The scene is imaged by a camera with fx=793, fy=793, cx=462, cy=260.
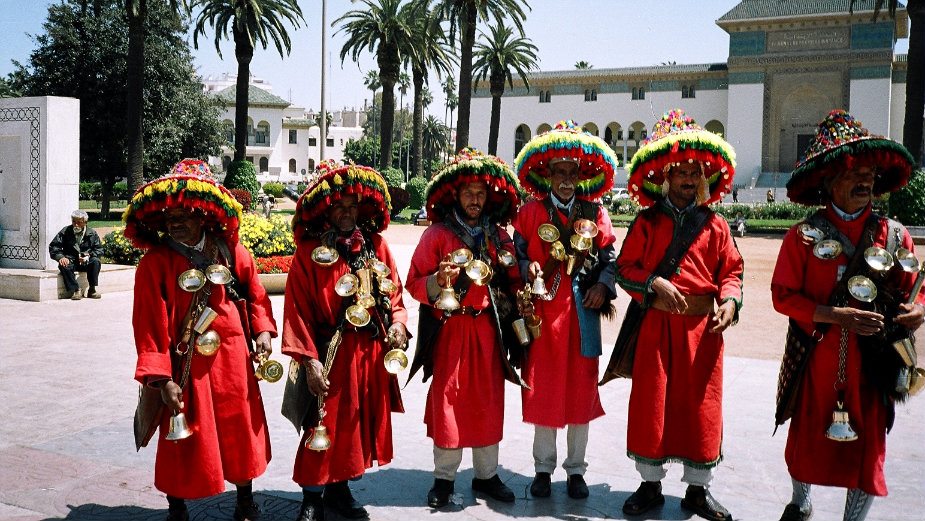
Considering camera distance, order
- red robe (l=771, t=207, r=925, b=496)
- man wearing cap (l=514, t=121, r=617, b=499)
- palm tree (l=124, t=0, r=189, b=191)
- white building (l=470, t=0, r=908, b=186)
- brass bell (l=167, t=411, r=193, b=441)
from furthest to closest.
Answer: white building (l=470, t=0, r=908, b=186) < palm tree (l=124, t=0, r=189, b=191) < man wearing cap (l=514, t=121, r=617, b=499) < red robe (l=771, t=207, r=925, b=496) < brass bell (l=167, t=411, r=193, b=441)

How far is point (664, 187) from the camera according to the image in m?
4.74

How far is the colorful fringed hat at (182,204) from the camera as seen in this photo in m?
4.06

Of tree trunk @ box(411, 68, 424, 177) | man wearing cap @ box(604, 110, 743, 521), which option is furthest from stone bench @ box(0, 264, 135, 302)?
tree trunk @ box(411, 68, 424, 177)

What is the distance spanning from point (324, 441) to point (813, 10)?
61.3 metres

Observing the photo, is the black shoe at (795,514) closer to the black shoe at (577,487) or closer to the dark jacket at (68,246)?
the black shoe at (577,487)

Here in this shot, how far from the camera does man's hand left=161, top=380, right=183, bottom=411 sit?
12.9 ft

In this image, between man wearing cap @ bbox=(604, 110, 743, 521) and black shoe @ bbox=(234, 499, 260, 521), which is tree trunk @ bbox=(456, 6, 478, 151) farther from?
black shoe @ bbox=(234, 499, 260, 521)

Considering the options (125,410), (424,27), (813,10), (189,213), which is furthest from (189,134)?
(813,10)

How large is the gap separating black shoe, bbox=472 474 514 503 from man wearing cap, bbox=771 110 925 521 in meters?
1.57

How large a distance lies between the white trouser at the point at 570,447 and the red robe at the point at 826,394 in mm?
1166

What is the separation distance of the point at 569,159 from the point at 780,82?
59.6m

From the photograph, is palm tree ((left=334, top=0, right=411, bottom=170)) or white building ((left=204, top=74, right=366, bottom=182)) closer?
palm tree ((left=334, top=0, right=411, bottom=170))

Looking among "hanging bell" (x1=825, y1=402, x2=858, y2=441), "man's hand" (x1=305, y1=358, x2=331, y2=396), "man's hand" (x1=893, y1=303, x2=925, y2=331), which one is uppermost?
"man's hand" (x1=893, y1=303, x2=925, y2=331)

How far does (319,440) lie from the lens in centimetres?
414
